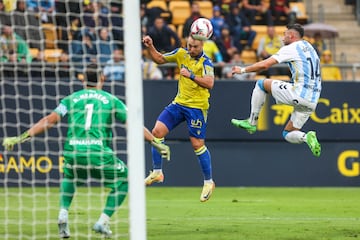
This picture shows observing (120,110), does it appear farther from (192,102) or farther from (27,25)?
(27,25)

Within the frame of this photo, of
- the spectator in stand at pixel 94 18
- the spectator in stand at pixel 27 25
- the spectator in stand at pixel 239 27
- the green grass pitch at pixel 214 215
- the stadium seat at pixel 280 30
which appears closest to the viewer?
the green grass pitch at pixel 214 215

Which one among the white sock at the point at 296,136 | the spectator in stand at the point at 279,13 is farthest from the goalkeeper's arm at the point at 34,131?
the spectator in stand at the point at 279,13

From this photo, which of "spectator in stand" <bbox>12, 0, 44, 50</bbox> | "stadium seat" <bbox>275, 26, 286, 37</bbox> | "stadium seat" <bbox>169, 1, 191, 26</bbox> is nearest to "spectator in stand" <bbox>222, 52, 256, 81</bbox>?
"stadium seat" <bbox>275, 26, 286, 37</bbox>

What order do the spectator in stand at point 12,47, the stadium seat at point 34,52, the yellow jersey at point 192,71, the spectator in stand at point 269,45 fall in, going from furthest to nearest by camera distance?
the spectator in stand at point 269,45, the stadium seat at point 34,52, the spectator in stand at point 12,47, the yellow jersey at point 192,71

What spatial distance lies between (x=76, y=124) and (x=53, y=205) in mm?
4442

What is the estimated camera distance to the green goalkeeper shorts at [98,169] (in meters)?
10.6

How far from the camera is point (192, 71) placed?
13641 millimetres

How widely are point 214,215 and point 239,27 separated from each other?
9460 mm

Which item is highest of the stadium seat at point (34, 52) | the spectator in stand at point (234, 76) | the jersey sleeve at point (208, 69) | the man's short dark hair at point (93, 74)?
the man's short dark hair at point (93, 74)

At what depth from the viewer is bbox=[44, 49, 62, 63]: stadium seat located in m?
16.8

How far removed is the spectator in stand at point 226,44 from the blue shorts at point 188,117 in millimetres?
7203

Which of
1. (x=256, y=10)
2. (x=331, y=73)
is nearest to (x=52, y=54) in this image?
(x=331, y=73)

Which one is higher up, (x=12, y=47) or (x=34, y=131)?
(x=12, y=47)

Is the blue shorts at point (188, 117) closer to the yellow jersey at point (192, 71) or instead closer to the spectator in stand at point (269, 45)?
the yellow jersey at point (192, 71)
